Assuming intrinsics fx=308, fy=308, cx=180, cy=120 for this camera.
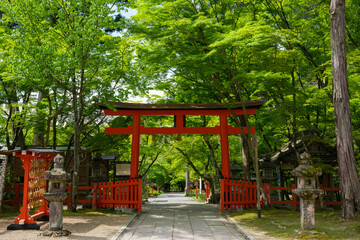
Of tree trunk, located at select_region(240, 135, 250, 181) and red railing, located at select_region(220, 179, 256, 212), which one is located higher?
tree trunk, located at select_region(240, 135, 250, 181)

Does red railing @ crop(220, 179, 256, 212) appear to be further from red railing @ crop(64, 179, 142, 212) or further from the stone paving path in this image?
red railing @ crop(64, 179, 142, 212)

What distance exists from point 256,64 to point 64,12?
7.63 m

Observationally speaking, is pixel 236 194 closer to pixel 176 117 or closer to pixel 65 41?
pixel 176 117

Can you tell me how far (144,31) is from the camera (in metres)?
12.3

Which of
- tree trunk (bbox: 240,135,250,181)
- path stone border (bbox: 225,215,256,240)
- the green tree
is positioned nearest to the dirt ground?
the green tree

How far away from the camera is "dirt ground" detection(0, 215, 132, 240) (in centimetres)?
769

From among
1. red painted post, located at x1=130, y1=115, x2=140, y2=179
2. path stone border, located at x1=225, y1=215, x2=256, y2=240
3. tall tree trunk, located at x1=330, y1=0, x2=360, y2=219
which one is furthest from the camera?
red painted post, located at x1=130, y1=115, x2=140, y2=179

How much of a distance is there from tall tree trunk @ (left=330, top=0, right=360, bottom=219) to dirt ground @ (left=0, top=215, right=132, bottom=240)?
7177mm

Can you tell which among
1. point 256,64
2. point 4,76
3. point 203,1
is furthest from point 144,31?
point 4,76

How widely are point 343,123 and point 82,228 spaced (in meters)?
8.76

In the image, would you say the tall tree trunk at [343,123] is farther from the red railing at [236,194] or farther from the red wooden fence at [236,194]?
the red railing at [236,194]

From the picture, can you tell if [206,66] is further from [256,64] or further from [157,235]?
[157,235]

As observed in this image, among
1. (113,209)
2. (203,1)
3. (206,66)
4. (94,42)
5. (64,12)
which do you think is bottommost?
(113,209)

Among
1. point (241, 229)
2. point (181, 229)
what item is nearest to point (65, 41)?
point (181, 229)
